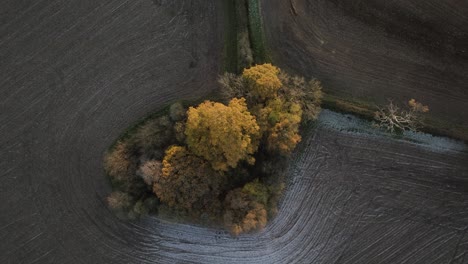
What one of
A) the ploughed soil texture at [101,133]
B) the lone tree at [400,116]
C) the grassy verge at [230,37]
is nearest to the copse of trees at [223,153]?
the grassy verge at [230,37]

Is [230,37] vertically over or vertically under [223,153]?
over

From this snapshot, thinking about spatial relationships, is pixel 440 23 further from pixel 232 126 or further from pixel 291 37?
pixel 232 126

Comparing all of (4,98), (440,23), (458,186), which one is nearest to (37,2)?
(4,98)

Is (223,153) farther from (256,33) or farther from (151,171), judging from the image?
(256,33)

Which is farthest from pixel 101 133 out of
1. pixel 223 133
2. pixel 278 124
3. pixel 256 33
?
pixel 256 33

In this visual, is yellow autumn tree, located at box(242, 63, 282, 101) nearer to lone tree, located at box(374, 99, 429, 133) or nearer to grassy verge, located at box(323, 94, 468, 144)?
grassy verge, located at box(323, 94, 468, 144)

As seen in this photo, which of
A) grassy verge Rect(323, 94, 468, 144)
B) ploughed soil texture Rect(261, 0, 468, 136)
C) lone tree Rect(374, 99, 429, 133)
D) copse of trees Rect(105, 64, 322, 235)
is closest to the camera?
copse of trees Rect(105, 64, 322, 235)

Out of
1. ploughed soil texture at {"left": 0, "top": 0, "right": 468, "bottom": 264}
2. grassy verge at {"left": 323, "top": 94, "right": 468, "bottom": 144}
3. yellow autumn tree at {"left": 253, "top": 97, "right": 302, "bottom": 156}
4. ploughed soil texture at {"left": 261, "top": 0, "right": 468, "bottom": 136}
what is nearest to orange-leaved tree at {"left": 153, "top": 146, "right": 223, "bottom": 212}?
ploughed soil texture at {"left": 0, "top": 0, "right": 468, "bottom": 264}
